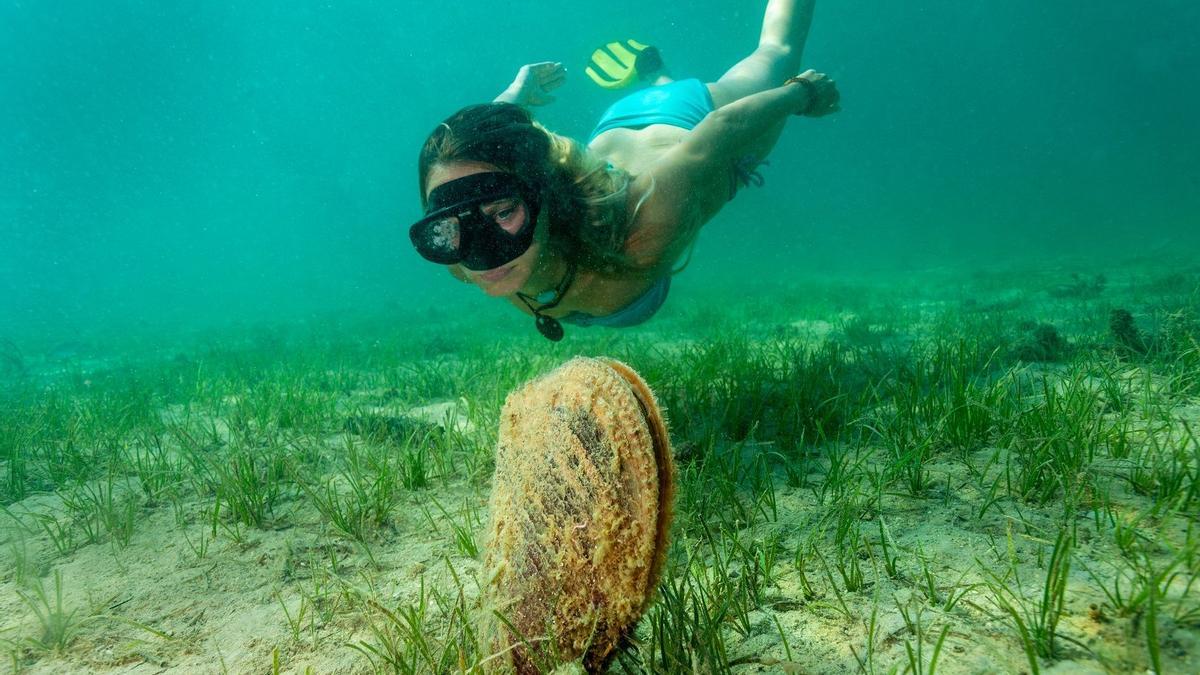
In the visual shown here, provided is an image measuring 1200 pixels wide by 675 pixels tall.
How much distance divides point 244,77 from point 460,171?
106570 millimetres

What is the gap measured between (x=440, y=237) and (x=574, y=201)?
0.85 meters

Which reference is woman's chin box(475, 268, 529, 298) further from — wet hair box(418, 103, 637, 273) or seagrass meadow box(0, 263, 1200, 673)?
seagrass meadow box(0, 263, 1200, 673)

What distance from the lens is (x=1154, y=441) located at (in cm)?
189

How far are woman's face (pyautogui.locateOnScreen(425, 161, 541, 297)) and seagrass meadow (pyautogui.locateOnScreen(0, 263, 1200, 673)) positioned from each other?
2.98 feet

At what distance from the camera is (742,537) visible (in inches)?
78.0

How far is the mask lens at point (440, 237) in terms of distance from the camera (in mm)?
2990

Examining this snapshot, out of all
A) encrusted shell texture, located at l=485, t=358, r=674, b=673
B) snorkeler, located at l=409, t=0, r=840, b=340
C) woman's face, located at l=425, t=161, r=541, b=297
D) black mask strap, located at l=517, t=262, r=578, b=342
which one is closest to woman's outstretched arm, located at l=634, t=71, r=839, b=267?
snorkeler, located at l=409, t=0, r=840, b=340

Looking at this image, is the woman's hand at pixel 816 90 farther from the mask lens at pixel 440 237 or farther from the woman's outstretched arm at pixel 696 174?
the mask lens at pixel 440 237

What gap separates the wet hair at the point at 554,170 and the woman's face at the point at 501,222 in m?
0.05

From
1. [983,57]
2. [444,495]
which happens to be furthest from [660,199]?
[983,57]

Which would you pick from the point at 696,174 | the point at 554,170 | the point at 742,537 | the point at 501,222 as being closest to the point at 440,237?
the point at 501,222

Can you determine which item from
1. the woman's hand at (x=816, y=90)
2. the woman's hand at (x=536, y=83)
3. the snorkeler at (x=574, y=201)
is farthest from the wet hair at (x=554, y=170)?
the woman's hand at (x=536, y=83)

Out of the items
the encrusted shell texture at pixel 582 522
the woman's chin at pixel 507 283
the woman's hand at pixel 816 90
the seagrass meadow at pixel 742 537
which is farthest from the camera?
the woman's hand at pixel 816 90

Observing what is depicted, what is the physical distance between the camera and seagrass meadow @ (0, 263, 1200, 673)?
4.32 ft
